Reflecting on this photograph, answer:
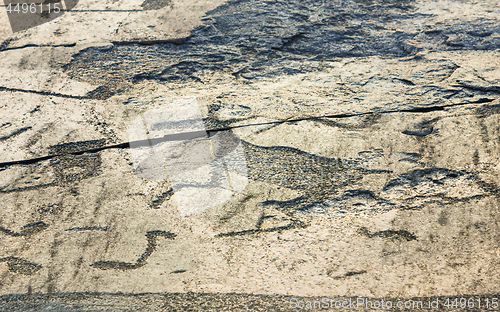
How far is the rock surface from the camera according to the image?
127cm

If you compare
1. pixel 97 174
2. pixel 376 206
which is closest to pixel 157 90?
pixel 97 174

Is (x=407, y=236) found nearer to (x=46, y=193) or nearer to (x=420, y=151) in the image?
(x=420, y=151)

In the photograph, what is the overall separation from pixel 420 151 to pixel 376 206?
0.37 m

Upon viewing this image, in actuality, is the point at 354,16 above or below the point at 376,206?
above

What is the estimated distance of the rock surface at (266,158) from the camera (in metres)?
1.27

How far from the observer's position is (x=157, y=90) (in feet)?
7.20

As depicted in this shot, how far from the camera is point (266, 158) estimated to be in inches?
67.6

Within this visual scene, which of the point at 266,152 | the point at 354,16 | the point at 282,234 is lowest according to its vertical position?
the point at 282,234

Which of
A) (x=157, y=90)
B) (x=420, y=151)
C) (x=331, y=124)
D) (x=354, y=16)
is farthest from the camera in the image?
(x=354, y=16)

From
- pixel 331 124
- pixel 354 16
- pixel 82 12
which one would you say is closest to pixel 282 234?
pixel 331 124

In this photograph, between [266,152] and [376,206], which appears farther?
[266,152]

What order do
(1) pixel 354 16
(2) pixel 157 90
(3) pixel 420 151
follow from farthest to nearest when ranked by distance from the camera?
(1) pixel 354 16
(2) pixel 157 90
(3) pixel 420 151

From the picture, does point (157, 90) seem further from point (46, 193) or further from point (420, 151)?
point (420, 151)

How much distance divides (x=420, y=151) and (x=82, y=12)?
2622 millimetres
